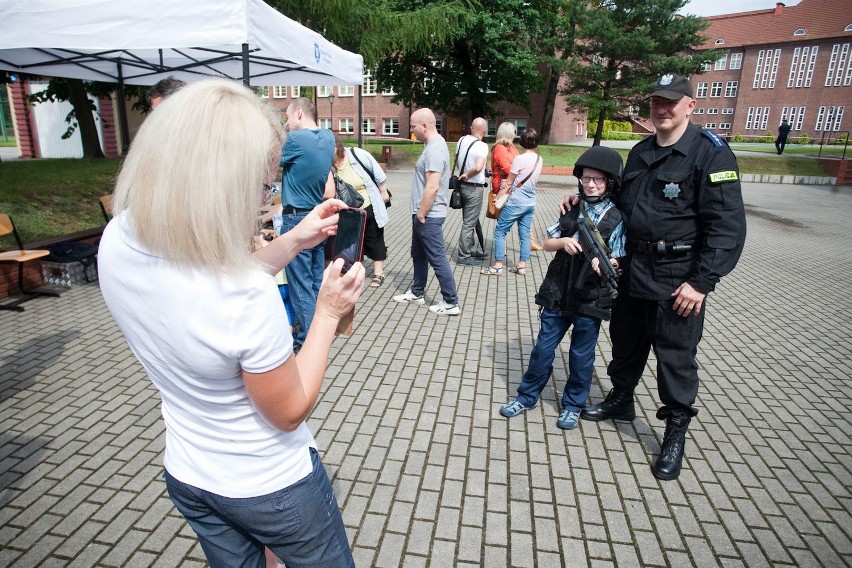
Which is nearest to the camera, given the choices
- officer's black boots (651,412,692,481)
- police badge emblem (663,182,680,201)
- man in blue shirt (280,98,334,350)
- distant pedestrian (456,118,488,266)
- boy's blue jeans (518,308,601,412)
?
police badge emblem (663,182,680,201)

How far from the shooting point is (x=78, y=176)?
10.7 m

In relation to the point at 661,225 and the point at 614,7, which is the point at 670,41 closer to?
the point at 614,7

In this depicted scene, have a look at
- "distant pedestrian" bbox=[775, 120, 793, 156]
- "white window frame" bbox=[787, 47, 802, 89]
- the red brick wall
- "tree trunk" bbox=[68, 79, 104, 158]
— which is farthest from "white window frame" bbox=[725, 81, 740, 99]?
"tree trunk" bbox=[68, 79, 104, 158]

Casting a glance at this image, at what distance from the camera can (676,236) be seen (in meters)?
2.99

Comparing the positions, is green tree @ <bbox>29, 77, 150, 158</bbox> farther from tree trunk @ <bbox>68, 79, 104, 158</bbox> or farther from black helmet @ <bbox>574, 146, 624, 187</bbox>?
black helmet @ <bbox>574, 146, 624, 187</bbox>

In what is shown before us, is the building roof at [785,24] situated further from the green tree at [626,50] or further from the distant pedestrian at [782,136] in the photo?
the distant pedestrian at [782,136]

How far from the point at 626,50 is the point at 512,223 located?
2668cm

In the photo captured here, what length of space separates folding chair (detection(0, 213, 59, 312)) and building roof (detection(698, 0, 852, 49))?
6404 centimetres

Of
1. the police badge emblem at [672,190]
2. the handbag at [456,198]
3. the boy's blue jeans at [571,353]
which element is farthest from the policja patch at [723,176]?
the handbag at [456,198]

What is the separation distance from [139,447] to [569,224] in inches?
121

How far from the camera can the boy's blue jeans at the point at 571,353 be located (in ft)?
11.2

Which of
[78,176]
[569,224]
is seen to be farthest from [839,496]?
[78,176]

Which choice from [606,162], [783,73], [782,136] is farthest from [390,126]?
[606,162]

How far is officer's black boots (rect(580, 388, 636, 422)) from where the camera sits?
12.4 feet
